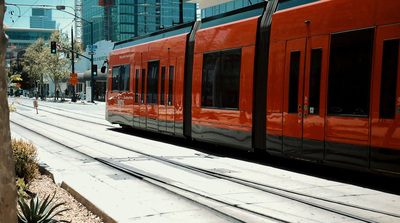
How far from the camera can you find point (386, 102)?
7.83 meters

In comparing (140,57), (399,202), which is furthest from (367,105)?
(140,57)

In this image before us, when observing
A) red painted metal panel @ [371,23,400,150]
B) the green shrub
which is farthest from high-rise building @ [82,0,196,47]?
red painted metal panel @ [371,23,400,150]

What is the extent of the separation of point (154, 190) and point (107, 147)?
6803mm

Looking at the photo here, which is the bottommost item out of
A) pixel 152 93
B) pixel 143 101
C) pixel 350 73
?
pixel 143 101

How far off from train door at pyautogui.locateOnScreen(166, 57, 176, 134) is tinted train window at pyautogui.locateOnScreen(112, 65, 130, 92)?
3.97 metres

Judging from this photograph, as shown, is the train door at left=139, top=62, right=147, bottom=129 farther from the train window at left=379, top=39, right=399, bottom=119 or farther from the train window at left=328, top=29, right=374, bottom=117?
the train window at left=379, top=39, right=399, bottom=119

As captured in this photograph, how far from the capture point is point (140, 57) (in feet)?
58.4

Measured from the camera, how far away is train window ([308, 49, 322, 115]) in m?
9.20

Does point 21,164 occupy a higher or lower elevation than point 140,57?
lower

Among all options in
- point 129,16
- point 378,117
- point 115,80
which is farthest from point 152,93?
point 129,16

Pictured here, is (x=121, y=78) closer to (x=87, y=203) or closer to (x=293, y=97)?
(x=293, y=97)

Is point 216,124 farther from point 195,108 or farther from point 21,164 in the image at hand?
point 21,164

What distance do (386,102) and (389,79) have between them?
1.24 ft

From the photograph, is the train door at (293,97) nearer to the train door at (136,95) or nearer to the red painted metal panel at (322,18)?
the red painted metal panel at (322,18)
